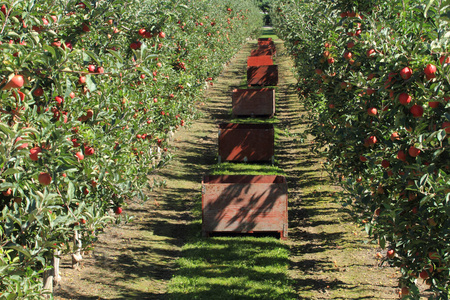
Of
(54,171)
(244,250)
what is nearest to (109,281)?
(244,250)

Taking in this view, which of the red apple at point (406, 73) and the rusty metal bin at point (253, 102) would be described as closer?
the red apple at point (406, 73)

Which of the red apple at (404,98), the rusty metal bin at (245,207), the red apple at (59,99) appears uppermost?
the red apple at (59,99)

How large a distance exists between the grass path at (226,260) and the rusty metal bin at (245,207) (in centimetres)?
26

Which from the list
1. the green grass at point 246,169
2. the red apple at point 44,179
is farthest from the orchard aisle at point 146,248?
the red apple at point 44,179

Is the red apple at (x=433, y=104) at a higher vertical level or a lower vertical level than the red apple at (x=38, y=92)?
lower

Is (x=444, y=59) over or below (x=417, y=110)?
over

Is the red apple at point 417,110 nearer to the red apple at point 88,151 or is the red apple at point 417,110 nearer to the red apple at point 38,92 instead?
the red apple at point 88,151

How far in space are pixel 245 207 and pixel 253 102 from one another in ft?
31.3

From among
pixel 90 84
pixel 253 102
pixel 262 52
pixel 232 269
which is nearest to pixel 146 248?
pixel 232 269

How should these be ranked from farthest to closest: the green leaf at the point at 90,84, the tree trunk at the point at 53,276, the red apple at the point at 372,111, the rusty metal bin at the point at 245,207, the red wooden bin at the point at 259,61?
the red wooden bin at the point at 259,61 < the rusty metal bin at the point at 245,207 < the tree trunk at the point at 53,276 < the red apple at the point at 372,111 < the green leaf at the point at 90,84

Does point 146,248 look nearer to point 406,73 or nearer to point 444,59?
point 406,73

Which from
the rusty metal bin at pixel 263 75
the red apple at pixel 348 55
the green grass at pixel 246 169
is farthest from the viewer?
the rusty metal bin at pixel 263 75

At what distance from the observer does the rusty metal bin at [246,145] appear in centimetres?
1273

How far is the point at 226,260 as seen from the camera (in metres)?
7.80
